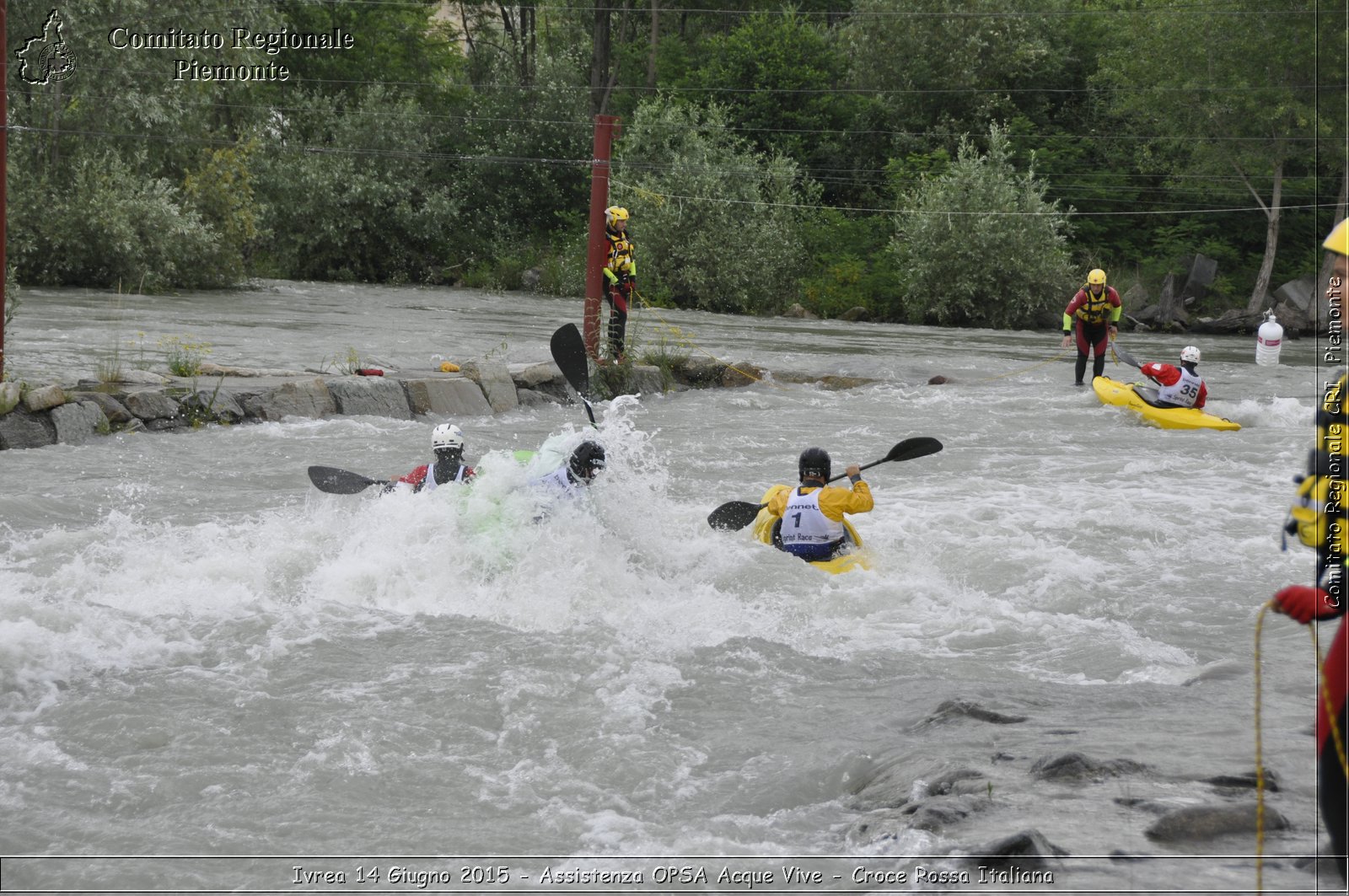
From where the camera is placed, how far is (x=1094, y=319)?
16.9m

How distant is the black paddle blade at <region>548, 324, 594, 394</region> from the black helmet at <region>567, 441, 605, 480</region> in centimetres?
202

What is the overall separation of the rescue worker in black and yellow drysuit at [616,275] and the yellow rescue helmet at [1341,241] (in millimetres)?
11856

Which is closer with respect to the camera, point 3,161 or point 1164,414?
point 3,161

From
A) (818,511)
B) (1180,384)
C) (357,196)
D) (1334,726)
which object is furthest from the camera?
(357,196)

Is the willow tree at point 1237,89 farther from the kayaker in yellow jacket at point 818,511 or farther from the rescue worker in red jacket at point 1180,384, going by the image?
the kayaker in yellow jacket at point 818,511

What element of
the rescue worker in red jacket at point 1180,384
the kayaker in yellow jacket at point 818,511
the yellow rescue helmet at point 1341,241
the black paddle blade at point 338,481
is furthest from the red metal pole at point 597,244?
the yellow rescue helmet at point 1341,241

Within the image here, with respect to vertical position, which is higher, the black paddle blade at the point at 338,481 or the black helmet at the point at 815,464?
the black helmet at the point at 815,464

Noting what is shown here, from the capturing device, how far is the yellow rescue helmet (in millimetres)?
2871

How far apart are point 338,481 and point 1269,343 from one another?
17705mm

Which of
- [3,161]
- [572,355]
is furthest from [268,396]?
[572,355]

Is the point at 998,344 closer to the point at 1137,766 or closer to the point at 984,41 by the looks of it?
the point at 984,41

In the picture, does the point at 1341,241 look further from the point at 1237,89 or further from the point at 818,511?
the point at 1237,89

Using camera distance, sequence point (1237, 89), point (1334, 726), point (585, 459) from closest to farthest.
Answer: point (1334, 726) → point (585, 459) → point (1237, 89)

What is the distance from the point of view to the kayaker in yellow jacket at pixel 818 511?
794 cm
